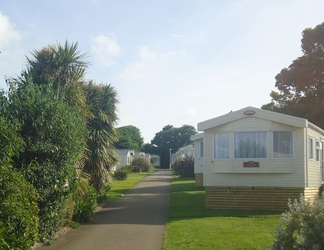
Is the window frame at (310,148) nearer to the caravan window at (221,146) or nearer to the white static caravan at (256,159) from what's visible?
the white static caravan at (256,159)

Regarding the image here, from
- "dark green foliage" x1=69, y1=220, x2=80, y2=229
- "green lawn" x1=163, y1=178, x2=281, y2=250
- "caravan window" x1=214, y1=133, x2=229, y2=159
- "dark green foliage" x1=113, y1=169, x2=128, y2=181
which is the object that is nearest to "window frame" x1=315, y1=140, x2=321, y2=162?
"green lawn" x1=163, y1=178, x2=281, y2=250

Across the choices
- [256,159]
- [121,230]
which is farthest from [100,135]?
[256,159]

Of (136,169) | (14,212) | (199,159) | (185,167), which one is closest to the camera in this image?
(14,212)

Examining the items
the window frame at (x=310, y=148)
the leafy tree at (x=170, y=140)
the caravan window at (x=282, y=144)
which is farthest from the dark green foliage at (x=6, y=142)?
the leafy tree at (x=170, y=140)

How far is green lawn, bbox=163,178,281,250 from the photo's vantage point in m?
10.6

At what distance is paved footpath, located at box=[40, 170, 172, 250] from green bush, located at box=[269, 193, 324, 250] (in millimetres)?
4582

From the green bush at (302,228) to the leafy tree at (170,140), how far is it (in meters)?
80.0

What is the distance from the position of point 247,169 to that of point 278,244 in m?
10.7

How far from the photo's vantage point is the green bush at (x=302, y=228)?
5.87 meters

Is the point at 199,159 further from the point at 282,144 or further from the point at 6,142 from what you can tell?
the point at 6,142

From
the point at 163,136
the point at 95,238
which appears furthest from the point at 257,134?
the point at 163,136

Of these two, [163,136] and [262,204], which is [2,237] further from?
[163,136]

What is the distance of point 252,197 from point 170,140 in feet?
236

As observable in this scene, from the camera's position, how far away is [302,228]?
6.20m
